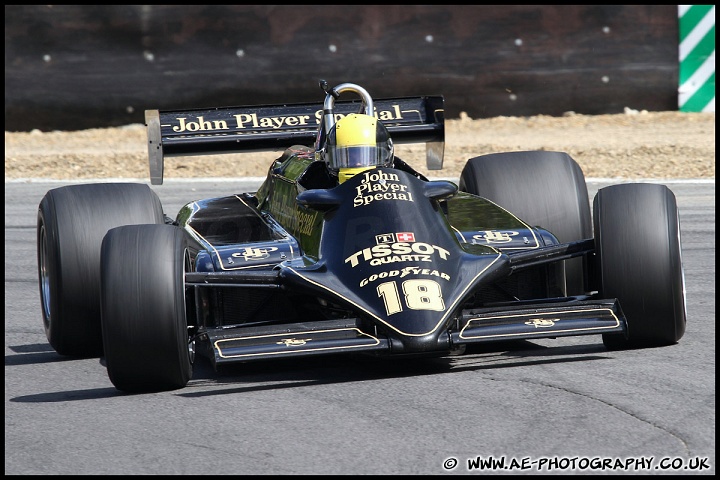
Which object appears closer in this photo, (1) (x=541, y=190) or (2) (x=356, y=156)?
(2) (x=356, y=156)

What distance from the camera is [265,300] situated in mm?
6656

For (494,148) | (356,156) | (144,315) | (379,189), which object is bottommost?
(144,315)

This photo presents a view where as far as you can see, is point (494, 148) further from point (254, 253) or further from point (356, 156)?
point (254, 253)

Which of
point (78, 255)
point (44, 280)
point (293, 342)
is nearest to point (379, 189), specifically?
point (293, 342)

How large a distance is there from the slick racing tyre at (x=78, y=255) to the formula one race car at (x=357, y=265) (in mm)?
11

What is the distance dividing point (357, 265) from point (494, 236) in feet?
3.69

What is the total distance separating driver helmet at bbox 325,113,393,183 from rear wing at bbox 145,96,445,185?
1.37 meters

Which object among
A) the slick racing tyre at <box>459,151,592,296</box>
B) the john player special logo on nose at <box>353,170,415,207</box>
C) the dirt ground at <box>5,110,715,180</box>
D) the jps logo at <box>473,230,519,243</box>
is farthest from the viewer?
the dirt ground at <box>5,110,715,180</box>

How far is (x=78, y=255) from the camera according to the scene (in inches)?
276

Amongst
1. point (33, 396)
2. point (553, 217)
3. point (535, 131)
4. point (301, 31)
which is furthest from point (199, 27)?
point (33, 396)

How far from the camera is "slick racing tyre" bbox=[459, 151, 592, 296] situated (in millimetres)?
7871

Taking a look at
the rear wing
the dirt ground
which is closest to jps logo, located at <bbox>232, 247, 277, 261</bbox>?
the rear wing

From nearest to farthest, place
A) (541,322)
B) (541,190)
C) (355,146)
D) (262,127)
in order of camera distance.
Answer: (541,322)
(355,146)
(541,190)
(262,127)

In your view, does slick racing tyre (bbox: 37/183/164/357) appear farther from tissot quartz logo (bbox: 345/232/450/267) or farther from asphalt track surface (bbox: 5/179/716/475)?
tissot quartz logo (bbox: 345/232/450/267)
